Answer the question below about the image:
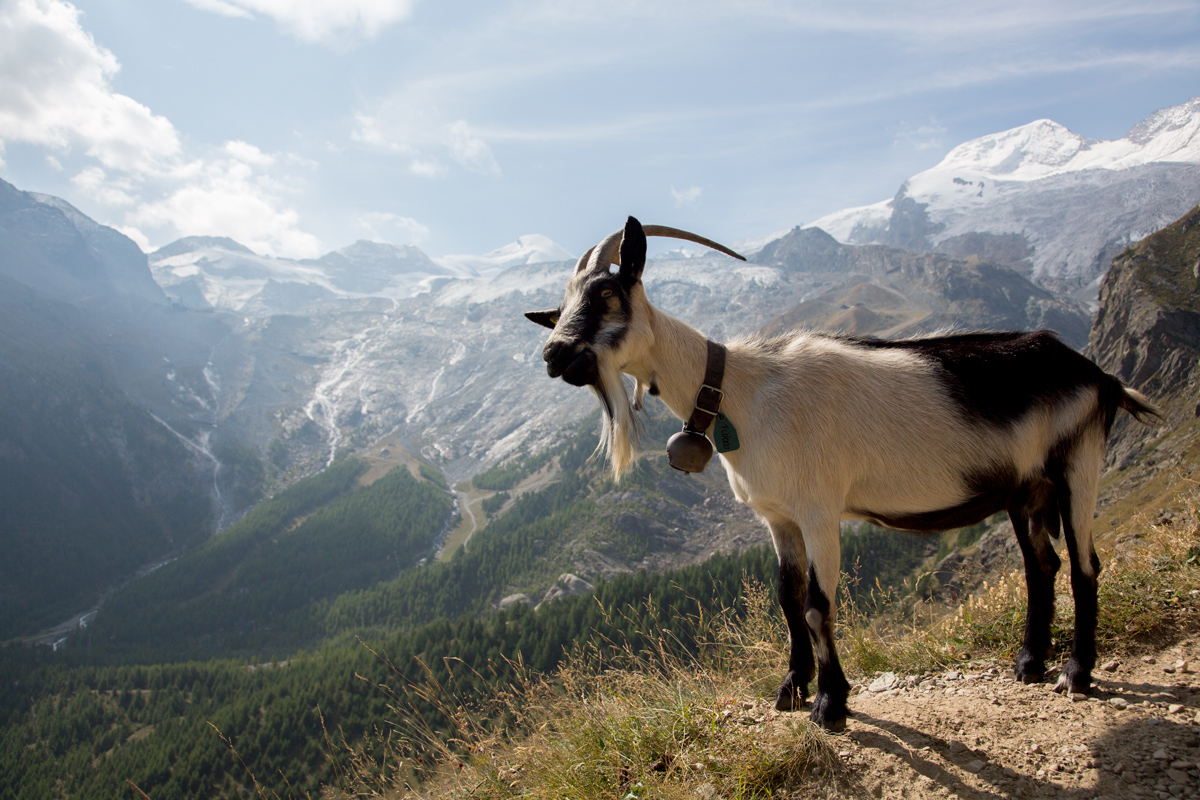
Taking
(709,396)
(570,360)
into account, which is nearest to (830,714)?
(709,396)

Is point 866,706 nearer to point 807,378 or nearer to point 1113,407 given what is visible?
point 807,378

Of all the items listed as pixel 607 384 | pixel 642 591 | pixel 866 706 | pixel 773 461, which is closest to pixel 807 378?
pixel 773 461

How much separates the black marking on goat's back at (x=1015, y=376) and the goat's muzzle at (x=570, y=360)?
317cm

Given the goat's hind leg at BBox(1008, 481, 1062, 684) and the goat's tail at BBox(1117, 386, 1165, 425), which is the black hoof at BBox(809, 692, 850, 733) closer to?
the goat's hind leg at BBox(1008, 481, 1062, 684)

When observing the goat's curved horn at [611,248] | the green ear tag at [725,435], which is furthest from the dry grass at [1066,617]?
the goat's curved horn at [611,248]

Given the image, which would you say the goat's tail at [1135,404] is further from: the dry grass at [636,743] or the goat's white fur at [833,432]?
the dry grass at [636,743]

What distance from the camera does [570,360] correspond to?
4.73 meters

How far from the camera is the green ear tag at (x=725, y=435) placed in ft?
17.0

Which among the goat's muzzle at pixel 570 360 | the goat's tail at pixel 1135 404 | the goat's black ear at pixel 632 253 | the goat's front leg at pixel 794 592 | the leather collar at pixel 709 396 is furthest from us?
the goat's tail at pixel 1135 404

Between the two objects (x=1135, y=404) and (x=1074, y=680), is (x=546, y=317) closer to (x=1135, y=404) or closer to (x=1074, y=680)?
(x=1135, y=404)

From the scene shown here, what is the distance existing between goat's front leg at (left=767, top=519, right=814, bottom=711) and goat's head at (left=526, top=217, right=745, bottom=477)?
154cm

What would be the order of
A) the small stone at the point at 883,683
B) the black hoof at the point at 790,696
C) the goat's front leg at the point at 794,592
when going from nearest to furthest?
the goat's front leg at the point at 794,592 → the black hoof at the point at 790,696 → the small stone at the point at 883,683

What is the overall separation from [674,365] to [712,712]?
3.00 m

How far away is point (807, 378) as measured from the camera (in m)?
5.29
